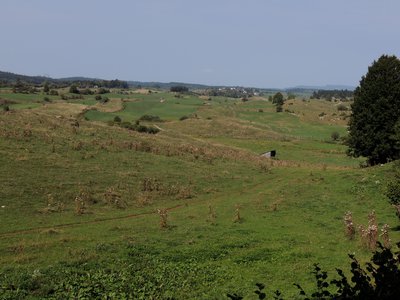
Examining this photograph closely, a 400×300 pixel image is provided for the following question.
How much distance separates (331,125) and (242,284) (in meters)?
120

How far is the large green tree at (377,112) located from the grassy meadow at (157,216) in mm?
7321

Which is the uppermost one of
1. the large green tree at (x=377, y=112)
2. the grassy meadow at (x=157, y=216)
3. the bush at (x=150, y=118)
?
the large green tree at (x=377, y=112)

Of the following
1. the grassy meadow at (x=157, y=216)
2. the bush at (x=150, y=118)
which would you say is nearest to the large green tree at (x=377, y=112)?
the grassy meadow at (x=157, y=216)

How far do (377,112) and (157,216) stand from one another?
92.3 ft

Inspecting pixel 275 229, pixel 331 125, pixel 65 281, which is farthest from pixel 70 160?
pixel 331 125

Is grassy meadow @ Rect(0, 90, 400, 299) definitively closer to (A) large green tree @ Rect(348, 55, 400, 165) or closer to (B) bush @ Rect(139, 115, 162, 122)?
(A) large green tree @ Rect(348, 55, 400, 165)

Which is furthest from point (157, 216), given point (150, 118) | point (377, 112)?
point (150, 118)

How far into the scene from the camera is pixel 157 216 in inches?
1154

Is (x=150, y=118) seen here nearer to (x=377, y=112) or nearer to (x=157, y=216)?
(x=377, y=112)

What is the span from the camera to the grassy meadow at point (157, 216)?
17953 millimetres

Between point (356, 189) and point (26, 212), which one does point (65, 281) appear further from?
point (356, 189)

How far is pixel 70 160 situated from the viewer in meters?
39.8

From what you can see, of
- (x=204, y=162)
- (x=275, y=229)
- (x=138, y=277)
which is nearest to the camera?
(x=138, y=277)

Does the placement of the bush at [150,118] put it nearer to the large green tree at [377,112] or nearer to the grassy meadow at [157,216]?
the grassy meadow at [157,216]
